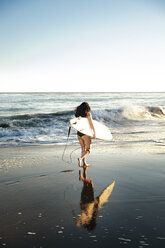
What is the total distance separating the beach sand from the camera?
2850mm

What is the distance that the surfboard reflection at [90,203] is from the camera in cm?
322

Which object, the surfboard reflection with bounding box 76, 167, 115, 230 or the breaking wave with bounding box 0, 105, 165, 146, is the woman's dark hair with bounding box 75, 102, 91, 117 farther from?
the breaking wave with bounding box 0, 105, 165, 146

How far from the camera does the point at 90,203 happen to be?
3.87 meters

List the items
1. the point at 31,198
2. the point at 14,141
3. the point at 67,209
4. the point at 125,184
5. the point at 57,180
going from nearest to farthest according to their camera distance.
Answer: the point at 67,209 → the point at 31,198 → the point at 125,184 → the point at 57,180 → the point at 14,141

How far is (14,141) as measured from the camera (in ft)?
35.4

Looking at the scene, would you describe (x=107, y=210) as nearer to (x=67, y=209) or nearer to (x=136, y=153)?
(x=67, y=209)

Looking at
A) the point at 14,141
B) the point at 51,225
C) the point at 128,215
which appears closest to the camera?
the point at 51,225

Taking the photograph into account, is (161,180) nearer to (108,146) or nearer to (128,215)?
(128,215)

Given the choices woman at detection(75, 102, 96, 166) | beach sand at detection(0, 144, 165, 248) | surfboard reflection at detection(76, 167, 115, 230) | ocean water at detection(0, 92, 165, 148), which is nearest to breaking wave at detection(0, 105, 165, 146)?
ocean water at detection(0, 92, 165, 148)

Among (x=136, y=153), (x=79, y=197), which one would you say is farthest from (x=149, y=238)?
(x=136, y=153)

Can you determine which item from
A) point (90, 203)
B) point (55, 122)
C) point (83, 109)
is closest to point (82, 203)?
point (90, 203)

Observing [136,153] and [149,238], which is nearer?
[149,238]

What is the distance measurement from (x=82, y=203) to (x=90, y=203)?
0.40ft

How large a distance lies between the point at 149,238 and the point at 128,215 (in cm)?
62
